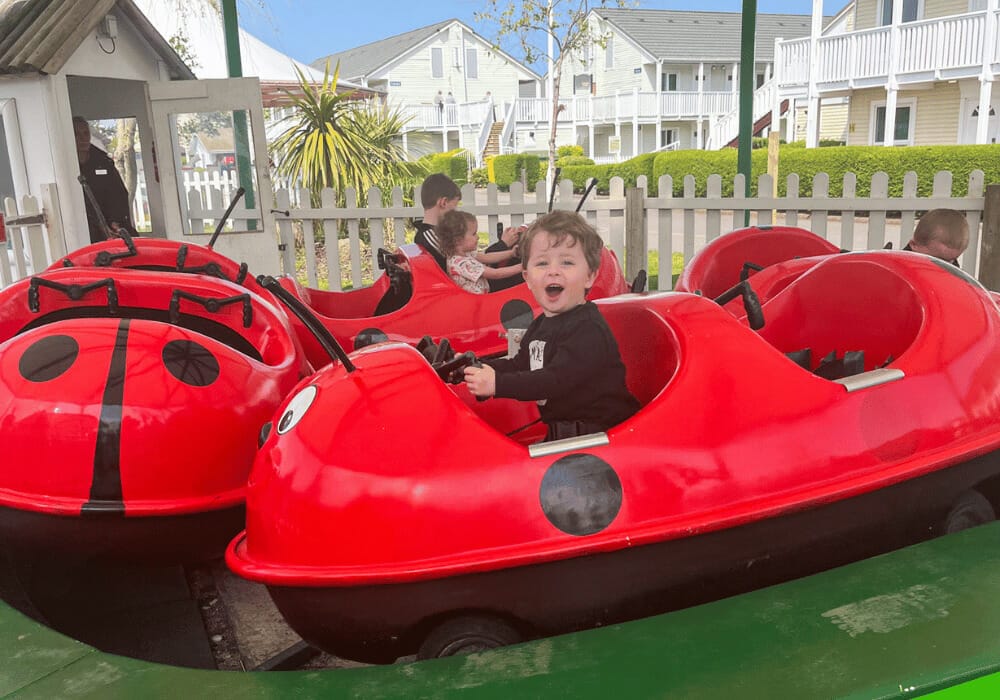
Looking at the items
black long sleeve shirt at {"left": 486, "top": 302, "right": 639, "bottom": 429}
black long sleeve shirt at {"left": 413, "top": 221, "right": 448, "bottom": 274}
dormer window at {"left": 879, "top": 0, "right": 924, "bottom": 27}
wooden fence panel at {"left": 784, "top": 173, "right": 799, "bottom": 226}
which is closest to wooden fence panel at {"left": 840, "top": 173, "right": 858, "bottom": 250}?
wooden fence panel at {"left": 784, "top": 173, "right": 799, "bottom": 226}

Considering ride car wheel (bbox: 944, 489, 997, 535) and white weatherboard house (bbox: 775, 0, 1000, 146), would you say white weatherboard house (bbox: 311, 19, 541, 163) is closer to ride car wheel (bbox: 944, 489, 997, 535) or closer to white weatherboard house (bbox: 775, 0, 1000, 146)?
white weatherboard house (bbox: 775, 0, 1000, 146)

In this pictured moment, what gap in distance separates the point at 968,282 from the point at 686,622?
63.8 inches

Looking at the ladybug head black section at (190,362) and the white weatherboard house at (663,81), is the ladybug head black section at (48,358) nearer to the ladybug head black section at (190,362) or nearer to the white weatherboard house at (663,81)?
the ladybug head black section at (190,362)

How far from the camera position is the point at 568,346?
2.34m

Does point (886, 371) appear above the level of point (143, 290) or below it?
below

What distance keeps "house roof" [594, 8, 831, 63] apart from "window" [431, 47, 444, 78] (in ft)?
30.6

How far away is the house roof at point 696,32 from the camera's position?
133ft

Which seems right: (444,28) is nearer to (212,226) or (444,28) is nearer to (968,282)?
(212,226)

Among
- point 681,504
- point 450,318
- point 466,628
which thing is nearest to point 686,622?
point 681,504

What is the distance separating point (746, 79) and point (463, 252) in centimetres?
390

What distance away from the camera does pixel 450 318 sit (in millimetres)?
4191

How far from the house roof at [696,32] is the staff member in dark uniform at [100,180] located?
114 ft

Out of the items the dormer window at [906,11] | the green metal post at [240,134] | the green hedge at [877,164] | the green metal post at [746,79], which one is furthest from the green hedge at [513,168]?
the green metal post at [746,79]

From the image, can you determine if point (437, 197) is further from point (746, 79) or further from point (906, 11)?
point (906, 11)
